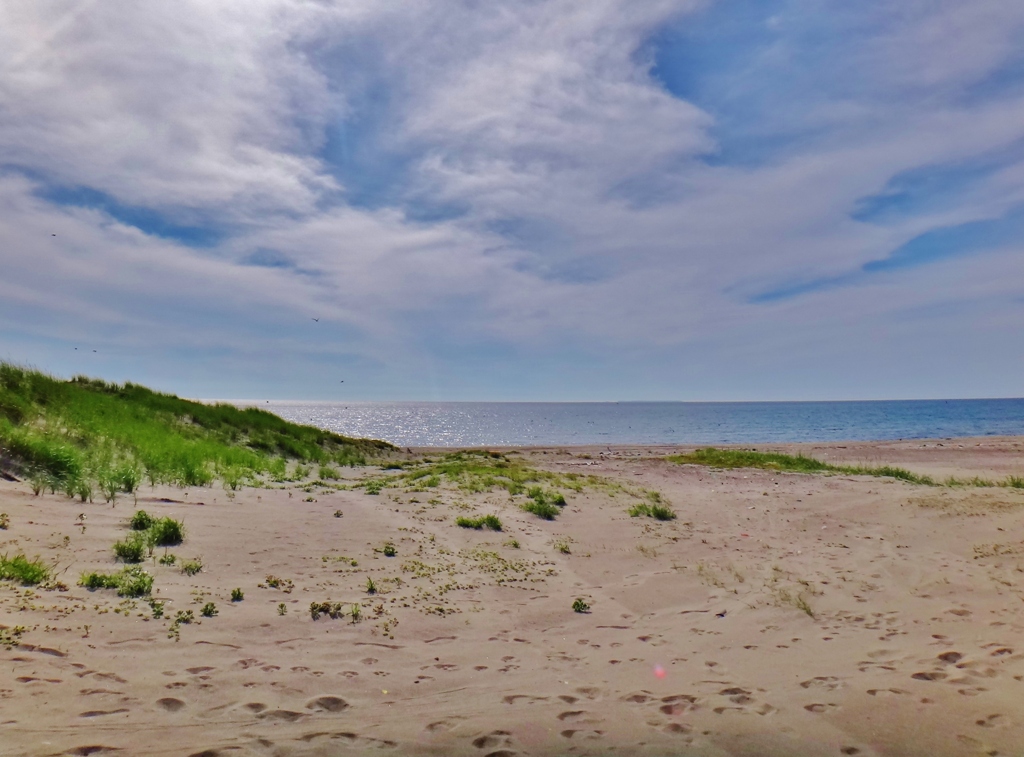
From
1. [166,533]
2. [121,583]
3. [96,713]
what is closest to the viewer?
[96,713]

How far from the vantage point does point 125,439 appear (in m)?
15.9

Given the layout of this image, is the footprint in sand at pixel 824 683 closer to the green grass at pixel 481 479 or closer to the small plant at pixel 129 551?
the small plant at pixel 129 551

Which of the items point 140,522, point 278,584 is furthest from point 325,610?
point 140,522

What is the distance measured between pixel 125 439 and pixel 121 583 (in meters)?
10.5

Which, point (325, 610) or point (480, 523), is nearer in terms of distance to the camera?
point (325, 610)

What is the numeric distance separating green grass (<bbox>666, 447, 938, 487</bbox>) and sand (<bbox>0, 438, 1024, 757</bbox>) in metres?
12.5

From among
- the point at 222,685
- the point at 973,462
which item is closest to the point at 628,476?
the point at 222,685

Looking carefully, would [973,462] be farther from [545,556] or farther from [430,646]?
[430,646]

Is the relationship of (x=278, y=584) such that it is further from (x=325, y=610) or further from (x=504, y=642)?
(x=504, y=642)

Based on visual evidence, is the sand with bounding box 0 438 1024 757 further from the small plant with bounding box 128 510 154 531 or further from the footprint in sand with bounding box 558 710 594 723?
Result: the small plant with bounding box 128 510 154 531

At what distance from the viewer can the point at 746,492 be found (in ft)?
66.6

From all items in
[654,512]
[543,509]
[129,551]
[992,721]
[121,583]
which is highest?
[129,551]

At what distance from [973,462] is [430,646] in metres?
41.4

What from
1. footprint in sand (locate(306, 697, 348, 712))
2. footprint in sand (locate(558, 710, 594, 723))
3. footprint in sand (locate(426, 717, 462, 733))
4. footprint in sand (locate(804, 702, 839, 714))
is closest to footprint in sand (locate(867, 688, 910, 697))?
footprint in sand (locate(804, 702, 839, 714))
